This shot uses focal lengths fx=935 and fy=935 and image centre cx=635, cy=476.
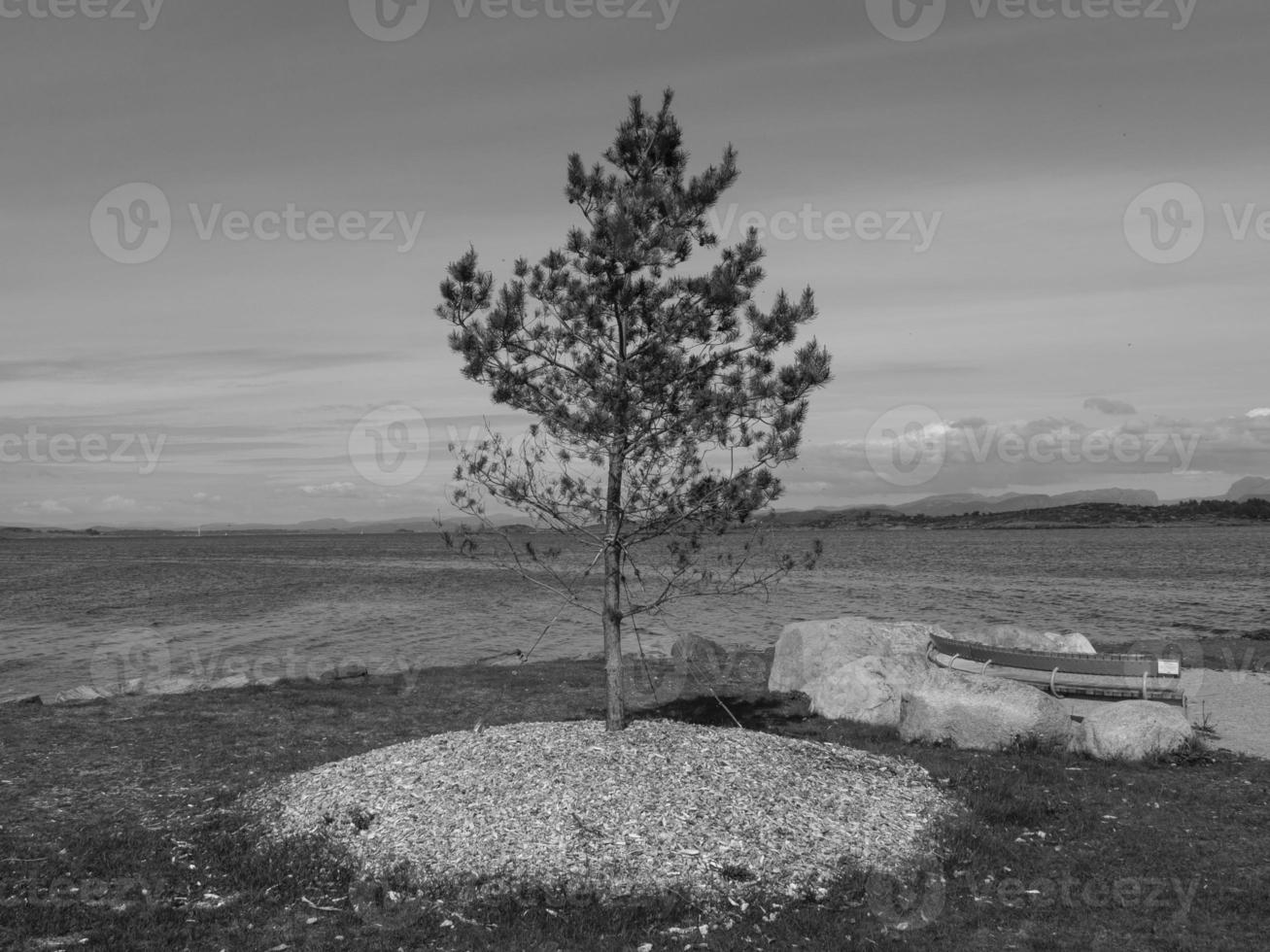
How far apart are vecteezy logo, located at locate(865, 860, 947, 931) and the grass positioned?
25 millimetres

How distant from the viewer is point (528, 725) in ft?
45.2

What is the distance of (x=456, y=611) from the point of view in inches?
1859

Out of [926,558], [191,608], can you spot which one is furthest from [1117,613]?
[926,558]

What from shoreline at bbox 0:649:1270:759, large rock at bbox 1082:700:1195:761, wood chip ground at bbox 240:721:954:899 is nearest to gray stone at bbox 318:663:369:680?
shoreline at bbox 0:649:1270:759

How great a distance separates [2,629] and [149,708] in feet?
89.4

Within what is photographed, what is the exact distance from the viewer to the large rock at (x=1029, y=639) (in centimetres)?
2331

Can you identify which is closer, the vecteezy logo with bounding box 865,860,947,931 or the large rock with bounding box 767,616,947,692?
the vecteezy logo with bounding box 865,860,947,931

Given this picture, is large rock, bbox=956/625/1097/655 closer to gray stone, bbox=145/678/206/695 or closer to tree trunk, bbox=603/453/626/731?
tree trunk, bbox=603/453/626/731

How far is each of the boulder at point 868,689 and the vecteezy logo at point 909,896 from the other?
7.35 metres

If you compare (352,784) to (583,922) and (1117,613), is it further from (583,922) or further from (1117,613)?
(1117,613)

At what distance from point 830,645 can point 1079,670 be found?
16.5 ft

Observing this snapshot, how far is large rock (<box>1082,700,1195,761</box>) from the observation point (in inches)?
565

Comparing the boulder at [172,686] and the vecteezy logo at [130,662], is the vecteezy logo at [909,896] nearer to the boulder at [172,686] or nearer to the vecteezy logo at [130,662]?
the boulder at [172,686]

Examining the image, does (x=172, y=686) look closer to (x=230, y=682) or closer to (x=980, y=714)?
(x=230, y=682)
